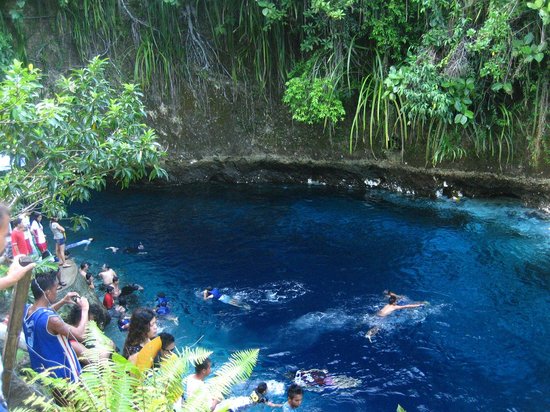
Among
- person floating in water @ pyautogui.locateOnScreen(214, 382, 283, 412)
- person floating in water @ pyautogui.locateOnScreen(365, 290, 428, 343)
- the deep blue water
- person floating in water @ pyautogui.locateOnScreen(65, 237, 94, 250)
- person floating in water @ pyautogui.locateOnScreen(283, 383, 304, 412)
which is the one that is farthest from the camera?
person floating in water @ pyautogui.locateOnScreen(65, 237, 94, 250)

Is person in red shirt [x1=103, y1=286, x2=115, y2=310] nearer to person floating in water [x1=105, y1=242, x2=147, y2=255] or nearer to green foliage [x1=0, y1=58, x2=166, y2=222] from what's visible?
person floating in water [x1=105, y1=242, x2=147, y2=255]

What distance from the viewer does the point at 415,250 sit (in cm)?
1254

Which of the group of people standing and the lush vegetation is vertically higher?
the lush vegetation

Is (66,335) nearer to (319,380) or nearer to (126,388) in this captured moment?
(126,388)

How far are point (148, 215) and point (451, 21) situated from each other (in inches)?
367

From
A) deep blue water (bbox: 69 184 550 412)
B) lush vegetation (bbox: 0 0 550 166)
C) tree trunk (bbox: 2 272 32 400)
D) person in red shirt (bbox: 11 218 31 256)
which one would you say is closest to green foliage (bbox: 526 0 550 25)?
lush vegetation (bbox: 0 0 550 166)

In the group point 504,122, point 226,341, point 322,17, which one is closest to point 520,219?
point 504,122

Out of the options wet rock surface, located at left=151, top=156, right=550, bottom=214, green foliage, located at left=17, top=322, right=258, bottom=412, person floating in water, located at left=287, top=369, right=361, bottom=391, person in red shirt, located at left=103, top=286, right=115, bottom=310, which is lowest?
person floating in water, located at left=287, top=369, right=361, bottom=391

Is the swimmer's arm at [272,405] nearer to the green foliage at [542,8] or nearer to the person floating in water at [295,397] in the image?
the person floating in water at [295,397]

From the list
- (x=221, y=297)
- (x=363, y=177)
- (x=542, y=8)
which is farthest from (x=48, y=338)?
(x=363, y=177)

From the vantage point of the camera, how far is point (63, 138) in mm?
6535

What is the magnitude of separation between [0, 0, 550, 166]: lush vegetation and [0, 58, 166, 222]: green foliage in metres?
7.13

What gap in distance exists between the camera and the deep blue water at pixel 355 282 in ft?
28.0

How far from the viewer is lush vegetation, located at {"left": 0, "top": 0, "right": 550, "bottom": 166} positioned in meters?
12.7
